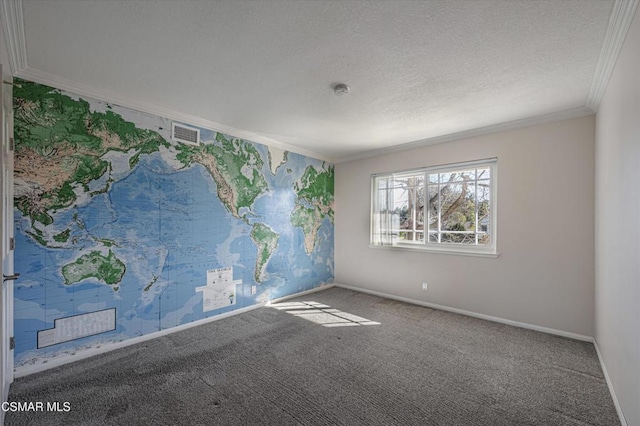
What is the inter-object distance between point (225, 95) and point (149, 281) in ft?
6.77

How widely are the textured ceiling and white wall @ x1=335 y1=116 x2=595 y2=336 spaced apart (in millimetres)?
427

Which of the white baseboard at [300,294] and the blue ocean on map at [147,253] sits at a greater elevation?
the blue ocean on map at [147,253]

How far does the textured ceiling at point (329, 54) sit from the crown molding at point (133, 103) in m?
0.04

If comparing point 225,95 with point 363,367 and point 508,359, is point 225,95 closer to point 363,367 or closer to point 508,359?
point 363,367

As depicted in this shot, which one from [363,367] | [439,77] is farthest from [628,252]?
[363,367]

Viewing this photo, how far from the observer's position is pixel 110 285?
2592 mm

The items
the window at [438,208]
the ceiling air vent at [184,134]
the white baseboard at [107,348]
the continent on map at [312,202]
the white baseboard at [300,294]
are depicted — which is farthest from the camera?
the continent on map at [312,202]

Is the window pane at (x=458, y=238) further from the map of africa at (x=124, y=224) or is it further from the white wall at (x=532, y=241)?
the map of africa at (x=124, y=224)

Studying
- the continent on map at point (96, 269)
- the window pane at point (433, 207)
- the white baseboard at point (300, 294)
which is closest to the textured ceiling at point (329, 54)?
the window pane at point (433, 207)

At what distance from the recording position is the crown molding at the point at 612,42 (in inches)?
59.2

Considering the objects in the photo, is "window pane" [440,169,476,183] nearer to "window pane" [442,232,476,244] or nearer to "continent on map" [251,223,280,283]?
"window pane" [442,232,476,244]

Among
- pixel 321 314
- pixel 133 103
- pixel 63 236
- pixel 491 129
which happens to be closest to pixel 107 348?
pixel 63 236

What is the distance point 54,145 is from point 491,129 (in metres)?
4.56

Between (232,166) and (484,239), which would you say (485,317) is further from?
(232,166)
